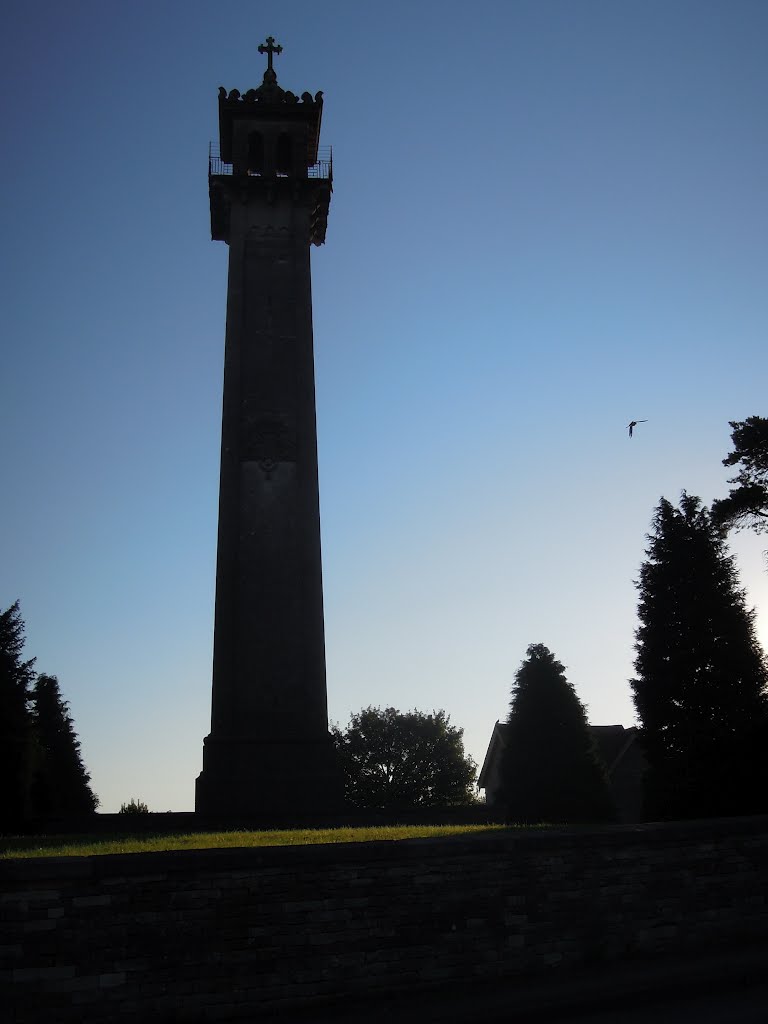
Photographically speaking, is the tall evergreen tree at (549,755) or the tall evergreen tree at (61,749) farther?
the tall evergreen tree at (61,749)

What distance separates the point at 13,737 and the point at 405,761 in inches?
1391

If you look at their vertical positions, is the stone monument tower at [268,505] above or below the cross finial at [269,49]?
below

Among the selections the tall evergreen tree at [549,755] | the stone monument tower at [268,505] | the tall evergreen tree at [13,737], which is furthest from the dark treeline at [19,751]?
the tall evergreen tree at [549,755]

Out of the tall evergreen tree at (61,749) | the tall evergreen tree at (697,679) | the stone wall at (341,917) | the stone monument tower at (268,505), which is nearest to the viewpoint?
the stone wall at (341,917)

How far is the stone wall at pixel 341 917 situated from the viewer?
32.0 ft

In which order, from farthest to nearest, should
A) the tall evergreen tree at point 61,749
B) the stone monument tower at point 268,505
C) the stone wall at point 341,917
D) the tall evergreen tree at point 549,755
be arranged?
the tall evergreen tree at point 61,749 < the tall evergreen tree at point 549,755 < the stone monument tower at point 268,505 < the stone wall at point 341,917

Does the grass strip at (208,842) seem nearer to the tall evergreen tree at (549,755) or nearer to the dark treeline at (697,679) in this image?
the dark treeline at (697,679)

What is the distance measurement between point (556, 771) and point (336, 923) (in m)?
21.6

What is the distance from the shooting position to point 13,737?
92.0 feet

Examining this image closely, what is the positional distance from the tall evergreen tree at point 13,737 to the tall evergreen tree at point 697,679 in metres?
19.3

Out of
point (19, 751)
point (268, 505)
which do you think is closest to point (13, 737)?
point (19, 751)

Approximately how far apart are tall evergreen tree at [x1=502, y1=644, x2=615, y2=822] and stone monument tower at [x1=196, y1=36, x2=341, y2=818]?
339 inches

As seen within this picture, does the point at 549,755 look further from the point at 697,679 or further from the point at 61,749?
the point at 61,749

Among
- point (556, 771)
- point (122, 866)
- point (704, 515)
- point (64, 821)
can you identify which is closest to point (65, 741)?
point (64, 821)
